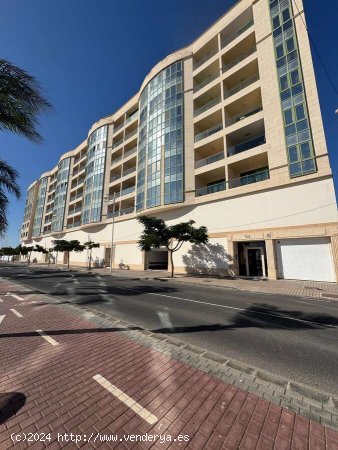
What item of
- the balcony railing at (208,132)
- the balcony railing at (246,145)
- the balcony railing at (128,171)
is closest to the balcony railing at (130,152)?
the balcony railing at (128,171)

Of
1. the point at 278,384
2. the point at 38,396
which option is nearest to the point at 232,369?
the point at 278,384

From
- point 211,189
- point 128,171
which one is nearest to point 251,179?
point 211,189

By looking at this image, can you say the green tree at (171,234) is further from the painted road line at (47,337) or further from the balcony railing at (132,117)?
the balcony railing at (132,117)

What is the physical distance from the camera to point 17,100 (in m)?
7.91

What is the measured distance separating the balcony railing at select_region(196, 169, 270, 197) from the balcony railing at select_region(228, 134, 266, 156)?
304cm

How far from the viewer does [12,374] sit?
3975mm

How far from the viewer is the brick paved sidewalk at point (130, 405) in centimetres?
262

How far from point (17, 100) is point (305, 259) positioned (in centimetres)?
2181

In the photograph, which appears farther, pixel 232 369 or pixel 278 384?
pixel 232 369

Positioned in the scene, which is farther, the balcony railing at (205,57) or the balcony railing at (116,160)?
the balcony railing at (116,160)

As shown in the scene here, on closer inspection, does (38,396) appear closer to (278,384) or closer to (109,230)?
(278,384)

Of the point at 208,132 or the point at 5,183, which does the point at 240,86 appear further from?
the point at 5,183

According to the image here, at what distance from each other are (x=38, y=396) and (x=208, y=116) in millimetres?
30389

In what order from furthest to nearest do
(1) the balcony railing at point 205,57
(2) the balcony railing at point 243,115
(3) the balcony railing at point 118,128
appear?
(3) the balcony railing at point 118,128 → (1) the balcony railing at point 205,57 → (2) the balcony railing at point 243,115
